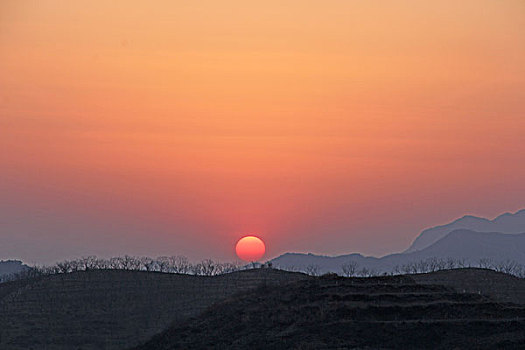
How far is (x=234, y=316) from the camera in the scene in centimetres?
6266

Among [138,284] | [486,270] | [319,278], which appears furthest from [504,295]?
[138,284]

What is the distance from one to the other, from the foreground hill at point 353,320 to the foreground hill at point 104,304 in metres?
9.52

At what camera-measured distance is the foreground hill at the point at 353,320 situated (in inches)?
1970

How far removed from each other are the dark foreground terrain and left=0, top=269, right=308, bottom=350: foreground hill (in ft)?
0.35

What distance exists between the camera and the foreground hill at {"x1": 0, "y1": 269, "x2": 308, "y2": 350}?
7244 cm

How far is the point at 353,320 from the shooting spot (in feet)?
177

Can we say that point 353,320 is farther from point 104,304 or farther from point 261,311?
point 104,304

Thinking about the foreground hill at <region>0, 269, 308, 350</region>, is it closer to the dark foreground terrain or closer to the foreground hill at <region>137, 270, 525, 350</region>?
the dark foreground terrain

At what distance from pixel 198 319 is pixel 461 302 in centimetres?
2105

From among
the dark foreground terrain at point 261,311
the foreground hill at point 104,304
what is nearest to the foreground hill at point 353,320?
the dark foreground terrain at point 261,311

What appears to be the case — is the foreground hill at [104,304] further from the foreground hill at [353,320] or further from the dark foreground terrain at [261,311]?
the foreground hill at [353,320]

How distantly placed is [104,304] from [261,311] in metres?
25.8

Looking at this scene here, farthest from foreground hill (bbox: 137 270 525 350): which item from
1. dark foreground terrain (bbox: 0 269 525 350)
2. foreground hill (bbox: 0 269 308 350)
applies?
foreground hill (bbox: 0 269 308 350)

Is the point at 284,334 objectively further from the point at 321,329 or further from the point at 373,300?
the point at 373,300
